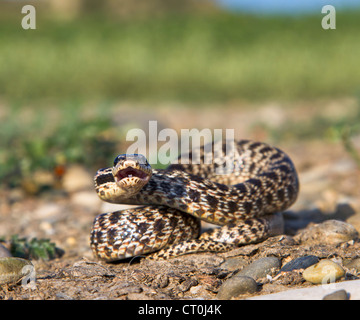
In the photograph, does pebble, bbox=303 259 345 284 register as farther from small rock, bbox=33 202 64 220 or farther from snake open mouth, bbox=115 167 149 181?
small rock, bbox=33 202 64 220

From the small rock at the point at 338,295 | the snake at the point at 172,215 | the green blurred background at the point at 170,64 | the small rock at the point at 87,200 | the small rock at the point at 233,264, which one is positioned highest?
the green blurred background at the point at 170,64

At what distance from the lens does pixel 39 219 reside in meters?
8.23

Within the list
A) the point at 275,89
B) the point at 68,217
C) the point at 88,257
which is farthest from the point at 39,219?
the point at 275,89

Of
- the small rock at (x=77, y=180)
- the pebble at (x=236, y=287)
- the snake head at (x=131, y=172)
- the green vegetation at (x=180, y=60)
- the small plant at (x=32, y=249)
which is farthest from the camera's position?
the green vegetation at (x=180, y=60)

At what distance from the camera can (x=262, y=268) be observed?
477cm

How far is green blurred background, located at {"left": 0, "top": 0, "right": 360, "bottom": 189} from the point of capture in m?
18.3

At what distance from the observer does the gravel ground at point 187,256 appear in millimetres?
4574

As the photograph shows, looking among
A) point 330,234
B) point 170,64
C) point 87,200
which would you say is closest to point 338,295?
point 330,234

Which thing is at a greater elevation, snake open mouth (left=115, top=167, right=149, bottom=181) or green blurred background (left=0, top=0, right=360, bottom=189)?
green blurred background (left=0, top=0, right=360, bottom=189)

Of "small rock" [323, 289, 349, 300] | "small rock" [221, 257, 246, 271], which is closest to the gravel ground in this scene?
"small rock" [221, 257, 246, 271]

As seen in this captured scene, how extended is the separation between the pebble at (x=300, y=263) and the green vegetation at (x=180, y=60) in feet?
40.2

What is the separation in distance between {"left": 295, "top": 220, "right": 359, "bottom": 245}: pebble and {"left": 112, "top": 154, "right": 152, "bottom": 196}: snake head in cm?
Result: 171

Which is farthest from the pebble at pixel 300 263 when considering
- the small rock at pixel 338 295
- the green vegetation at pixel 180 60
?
the green vegetation at pixel 180 60

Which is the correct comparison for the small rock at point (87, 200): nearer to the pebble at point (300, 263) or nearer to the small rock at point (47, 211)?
the small rock at point (47, 211)
